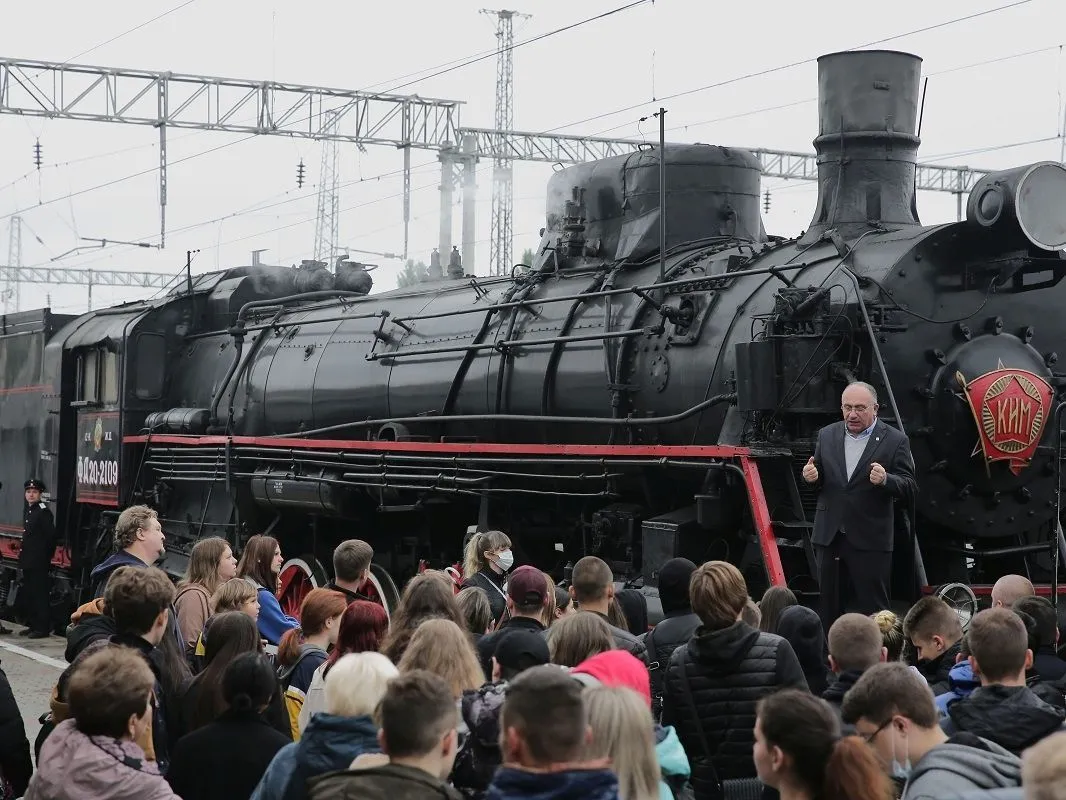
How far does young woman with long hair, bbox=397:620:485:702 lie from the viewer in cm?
459

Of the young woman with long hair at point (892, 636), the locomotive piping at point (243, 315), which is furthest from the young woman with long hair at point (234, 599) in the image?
the locomotive piping at point (243, 315)

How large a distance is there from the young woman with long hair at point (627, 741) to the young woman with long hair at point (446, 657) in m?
0.96

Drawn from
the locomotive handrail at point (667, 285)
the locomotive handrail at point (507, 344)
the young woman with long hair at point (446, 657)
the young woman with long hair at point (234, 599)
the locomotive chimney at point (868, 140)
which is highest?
the locomotive chimney at point (868, 140)

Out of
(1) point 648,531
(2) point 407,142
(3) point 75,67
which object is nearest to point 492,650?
(1) point 648,531

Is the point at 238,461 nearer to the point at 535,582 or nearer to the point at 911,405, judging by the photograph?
the point at 911,405

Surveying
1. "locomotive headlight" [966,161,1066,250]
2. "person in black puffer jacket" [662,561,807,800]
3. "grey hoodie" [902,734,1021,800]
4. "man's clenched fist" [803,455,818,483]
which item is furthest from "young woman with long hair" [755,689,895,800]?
"locomotive headlight" [966,161,1066,250]

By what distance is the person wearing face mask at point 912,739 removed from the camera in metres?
3.62

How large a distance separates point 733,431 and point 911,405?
41.1 inches

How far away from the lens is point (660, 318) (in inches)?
377

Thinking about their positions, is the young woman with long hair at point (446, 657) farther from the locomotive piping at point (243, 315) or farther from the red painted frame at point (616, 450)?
the locomotive piping at point (243, 315)

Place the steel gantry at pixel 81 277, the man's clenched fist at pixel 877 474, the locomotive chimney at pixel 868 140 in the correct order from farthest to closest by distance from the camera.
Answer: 1. the steel gantry at pixel 81 277
2. the locomotive chimney at pixel 868 140
3. the man's clenched fist at pixel 877 474

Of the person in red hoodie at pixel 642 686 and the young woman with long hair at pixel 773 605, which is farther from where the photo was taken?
the young woman with long hair at pixel 773 605

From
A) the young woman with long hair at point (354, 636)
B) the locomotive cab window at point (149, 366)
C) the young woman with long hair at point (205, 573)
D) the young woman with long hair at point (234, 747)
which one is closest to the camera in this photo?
the young woman with long hair at point (234, 747)

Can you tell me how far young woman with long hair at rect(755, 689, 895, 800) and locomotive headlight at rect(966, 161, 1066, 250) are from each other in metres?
5.39
